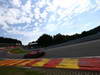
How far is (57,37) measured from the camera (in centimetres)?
5450

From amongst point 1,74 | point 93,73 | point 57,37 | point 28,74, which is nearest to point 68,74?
point 93,73

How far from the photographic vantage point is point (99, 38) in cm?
2077

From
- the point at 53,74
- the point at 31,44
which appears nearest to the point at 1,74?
the point at 53,74

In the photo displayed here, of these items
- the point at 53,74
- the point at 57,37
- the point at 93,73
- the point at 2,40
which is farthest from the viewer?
the point at 2,40

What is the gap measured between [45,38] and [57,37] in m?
4.31

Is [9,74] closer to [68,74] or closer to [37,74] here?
[37,74]

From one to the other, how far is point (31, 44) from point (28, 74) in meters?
38.8

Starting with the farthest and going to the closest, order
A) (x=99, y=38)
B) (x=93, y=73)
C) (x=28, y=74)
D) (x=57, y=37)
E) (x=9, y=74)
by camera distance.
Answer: (x=57, y=37) < (x=99, y=38) < (x=9, y=74) < (x=28, y=74) < (x=93, y=73)

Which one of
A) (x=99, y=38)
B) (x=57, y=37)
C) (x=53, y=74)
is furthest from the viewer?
(x=57, y=37)

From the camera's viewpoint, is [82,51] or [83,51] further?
[82,51]

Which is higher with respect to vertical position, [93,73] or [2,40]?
[2,40]

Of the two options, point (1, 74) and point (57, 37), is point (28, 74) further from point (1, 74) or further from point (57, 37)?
point (57, 37)

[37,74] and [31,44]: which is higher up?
[31,44]

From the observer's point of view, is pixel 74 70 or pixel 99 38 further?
pixel 99 38
